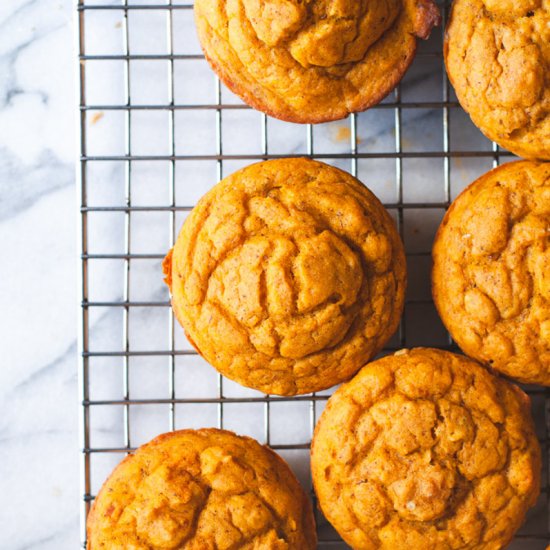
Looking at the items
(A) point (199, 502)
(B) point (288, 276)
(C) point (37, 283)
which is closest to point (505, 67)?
(B) point (288, 276)

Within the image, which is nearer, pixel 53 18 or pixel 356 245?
pixel 356 245

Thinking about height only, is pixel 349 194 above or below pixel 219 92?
below

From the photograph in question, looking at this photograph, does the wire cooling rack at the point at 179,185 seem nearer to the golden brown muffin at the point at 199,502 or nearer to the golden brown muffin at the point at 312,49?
the golden brown muffin at the point at 312,49

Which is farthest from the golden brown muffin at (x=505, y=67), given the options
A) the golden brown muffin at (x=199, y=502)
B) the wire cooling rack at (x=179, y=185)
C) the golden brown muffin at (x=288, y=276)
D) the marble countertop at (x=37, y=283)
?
the marble countertop at (x=37, y=283)

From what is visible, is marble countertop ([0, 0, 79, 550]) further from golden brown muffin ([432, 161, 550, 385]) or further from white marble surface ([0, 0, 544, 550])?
golden brown muffin ([432, 161, 550, 385])

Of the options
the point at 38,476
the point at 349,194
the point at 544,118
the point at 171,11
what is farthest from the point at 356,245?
the point at 38,476

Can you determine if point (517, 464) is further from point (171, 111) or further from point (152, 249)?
point (171, 111)

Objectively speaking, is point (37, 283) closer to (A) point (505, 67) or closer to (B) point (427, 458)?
(B) point (427, 458)
